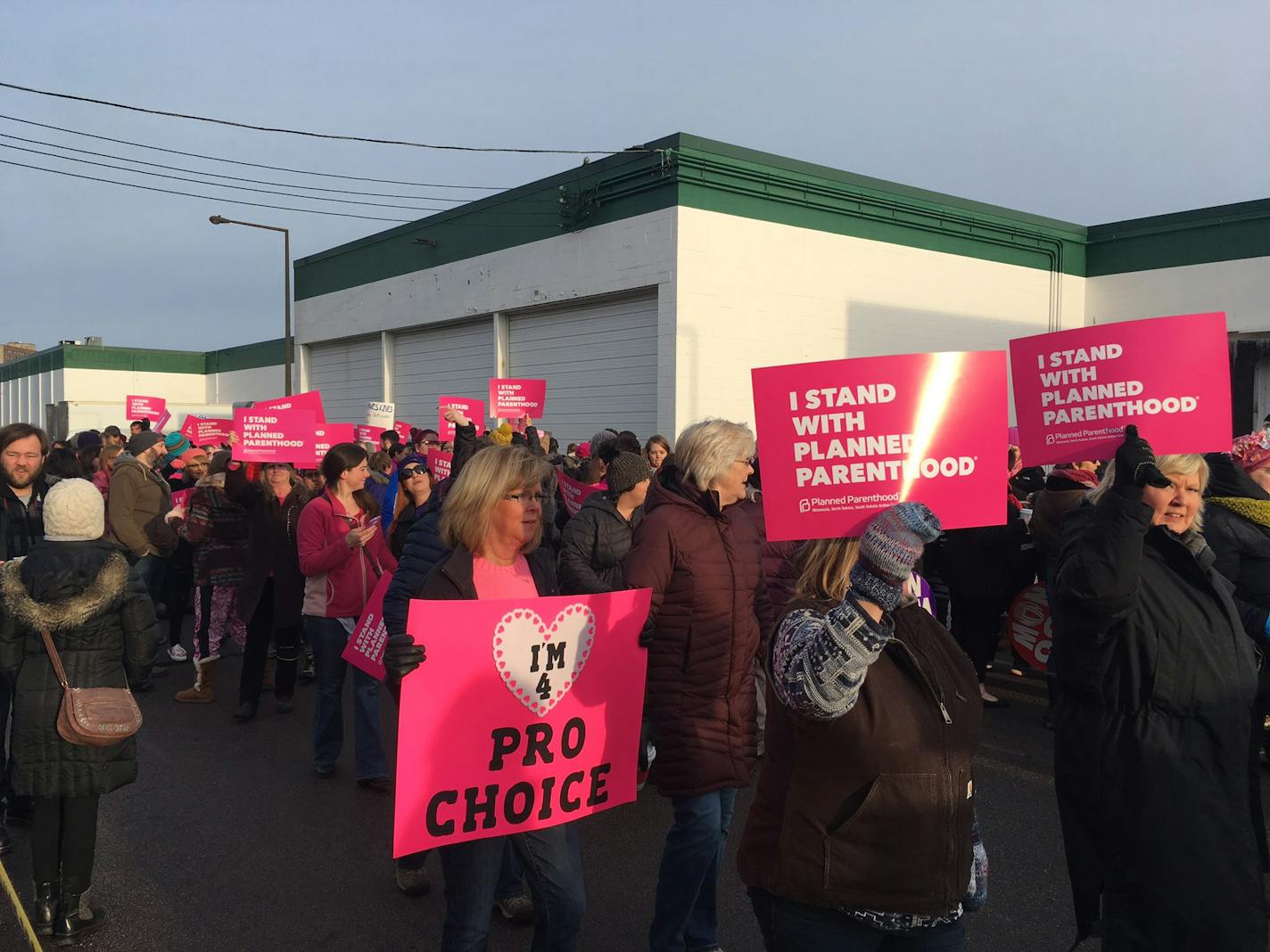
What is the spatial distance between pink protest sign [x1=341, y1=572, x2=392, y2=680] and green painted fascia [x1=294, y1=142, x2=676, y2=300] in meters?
12.6

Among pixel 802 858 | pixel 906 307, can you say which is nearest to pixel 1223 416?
pixel 802 858

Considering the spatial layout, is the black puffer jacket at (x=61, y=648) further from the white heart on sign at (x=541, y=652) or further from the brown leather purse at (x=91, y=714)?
the white heart on sign at (x=541, y=652)

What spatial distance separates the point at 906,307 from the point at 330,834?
1644cm

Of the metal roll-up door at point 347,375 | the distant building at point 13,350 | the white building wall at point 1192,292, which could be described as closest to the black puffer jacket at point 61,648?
the white building wall at point 1192,292

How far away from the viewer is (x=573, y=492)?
28.1 feet

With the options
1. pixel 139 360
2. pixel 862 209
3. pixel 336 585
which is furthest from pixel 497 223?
pixel 139 360

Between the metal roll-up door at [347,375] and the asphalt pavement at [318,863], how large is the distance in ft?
65.4

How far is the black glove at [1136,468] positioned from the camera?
2.67m

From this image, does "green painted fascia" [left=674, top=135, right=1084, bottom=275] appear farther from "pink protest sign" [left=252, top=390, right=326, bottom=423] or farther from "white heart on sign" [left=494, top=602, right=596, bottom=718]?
"white heart on sign" [left=494, top=602, right=596, bottom=718]

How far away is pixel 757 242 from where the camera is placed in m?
17.1

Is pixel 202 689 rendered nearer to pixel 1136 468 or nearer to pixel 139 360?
pixel 1136 468

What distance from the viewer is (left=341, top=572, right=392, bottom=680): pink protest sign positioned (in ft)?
16.4

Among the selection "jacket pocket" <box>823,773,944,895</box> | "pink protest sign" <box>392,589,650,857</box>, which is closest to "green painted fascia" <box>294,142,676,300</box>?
"pink protest sign" <box>392,589,650,857</box>

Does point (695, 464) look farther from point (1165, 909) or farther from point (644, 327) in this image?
point (644, 327)
